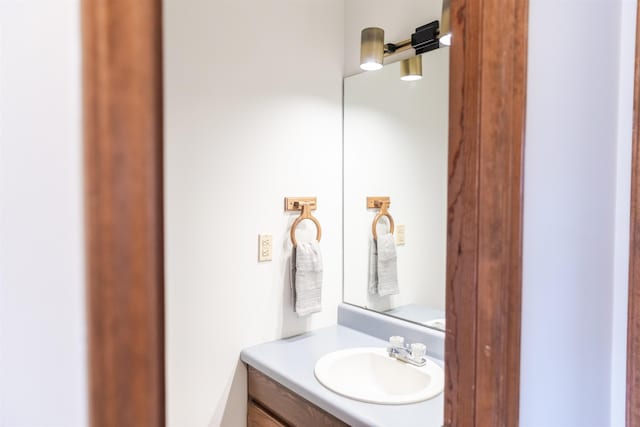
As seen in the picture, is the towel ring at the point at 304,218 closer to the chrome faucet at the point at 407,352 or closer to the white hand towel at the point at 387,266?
the white hand towel at the point at 387,266

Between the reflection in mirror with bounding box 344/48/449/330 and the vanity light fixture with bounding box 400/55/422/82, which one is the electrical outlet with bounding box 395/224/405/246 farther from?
the vanity light fixture with bounding box 400/55/422/82

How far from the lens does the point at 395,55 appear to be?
1.74 m

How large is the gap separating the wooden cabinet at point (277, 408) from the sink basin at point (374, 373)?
0.11m

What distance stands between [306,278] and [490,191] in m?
1.11

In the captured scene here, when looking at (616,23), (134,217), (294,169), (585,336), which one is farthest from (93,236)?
(294,169)

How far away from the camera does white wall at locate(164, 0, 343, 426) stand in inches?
55.4

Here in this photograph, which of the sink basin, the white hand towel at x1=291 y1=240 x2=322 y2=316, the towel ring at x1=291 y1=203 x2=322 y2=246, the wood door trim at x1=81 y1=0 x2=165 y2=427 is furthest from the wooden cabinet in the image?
the wood door trim at x1=81 y1=0 x2=165 y2=427

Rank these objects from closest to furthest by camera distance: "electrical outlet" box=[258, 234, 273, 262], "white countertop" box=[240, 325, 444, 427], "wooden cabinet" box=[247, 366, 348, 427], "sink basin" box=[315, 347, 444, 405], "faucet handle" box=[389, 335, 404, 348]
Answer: "white countertop" box=[240, 325, 444, 427] < "wooden cabinet" box=[247, 366, 348, 427] < "sink basin" box=[315, 347, 444, 405] < "faucet handle" box=[389, 335, 404, 348] < "electrical outlet" box=[258, 234, 273, 262]

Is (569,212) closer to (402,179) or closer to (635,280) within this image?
(635,280)

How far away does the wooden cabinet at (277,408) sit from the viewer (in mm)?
1271

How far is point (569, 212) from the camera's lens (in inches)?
31.4

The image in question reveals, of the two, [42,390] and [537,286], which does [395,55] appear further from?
[42,390]

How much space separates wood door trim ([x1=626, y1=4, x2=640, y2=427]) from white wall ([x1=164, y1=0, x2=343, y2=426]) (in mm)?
1187

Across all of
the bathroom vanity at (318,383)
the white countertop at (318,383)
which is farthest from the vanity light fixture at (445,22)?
the white countertop at (318,383)
